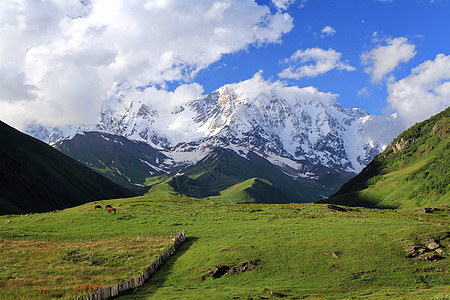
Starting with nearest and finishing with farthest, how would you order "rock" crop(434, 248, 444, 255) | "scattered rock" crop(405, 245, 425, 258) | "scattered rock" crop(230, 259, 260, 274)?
"scattered rock" crop(230, 259, 260, 274)
"rock" crop(434, 248, 444, 255)
"scattered rock" crop(405, 245, 425, 258)

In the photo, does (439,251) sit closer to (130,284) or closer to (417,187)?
(130,284)

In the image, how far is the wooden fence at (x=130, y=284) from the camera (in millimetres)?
29750

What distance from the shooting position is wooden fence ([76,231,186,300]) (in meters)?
29.8

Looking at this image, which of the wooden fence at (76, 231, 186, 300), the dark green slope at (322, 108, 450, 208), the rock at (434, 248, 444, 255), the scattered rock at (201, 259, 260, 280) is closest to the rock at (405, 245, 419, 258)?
the rock at (434, 248, 444, 255)

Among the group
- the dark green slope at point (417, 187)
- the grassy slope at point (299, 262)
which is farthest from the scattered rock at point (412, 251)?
the dark green slope at point (417, 187)

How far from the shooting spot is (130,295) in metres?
32.8

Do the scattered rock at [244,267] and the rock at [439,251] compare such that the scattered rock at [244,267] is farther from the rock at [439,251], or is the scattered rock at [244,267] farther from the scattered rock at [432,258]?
the rock at [439,251]

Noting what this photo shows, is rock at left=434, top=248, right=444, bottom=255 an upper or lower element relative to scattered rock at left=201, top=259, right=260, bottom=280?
lower

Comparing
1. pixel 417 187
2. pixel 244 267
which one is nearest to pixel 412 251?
pixel 244 267

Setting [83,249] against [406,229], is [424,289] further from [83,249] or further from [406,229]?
[83,249]

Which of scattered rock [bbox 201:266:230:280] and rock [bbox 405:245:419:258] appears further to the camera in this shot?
rock [bbox 405:245:419:258]

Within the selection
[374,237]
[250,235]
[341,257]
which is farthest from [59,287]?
[374,237]

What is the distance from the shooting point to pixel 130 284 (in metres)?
A: 34.8

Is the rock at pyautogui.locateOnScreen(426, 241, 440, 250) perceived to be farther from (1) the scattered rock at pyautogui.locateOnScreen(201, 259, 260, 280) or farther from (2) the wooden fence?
(2) the wooden fence
